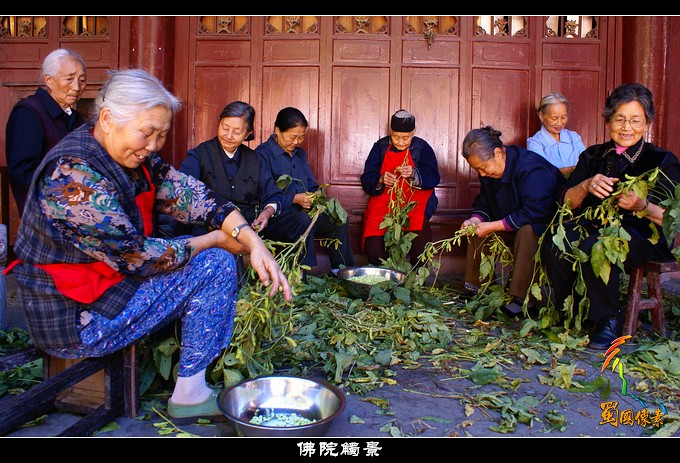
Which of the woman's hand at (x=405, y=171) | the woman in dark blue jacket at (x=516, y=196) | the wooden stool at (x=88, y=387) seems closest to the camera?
the wooden stool at (x=88, y=387)

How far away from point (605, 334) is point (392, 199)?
2151 mm

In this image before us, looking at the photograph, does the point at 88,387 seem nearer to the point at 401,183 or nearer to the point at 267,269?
the point at 267,269

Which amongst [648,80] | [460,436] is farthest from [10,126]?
[648,80]

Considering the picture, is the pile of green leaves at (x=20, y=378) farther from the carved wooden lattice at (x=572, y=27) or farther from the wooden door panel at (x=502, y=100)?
the carved wooden lattice at (x=572, y=27)

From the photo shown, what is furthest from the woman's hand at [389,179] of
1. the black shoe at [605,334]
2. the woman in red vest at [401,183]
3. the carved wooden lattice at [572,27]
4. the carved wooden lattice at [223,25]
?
the black shoe at [605,334]

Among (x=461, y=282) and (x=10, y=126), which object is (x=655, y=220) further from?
(x=10, y=126)

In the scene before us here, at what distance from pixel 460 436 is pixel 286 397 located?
0.66 m

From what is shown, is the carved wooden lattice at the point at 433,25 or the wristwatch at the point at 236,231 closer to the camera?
the wristwatch at the point at 236,231

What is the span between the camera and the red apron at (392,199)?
200 inches

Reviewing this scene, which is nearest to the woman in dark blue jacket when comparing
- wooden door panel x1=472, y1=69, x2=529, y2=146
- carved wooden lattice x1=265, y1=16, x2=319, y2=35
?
wooden door panel x1=472, y1=69, x2=529, y2=146

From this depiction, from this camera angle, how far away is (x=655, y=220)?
321 centimetres

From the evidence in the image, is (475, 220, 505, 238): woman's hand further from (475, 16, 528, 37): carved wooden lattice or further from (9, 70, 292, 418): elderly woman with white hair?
(475, 16, 528, 37): carved wooden lattice

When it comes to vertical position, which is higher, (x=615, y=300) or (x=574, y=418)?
(x=615, y=300)

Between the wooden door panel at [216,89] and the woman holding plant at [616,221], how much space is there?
3.21 metres
